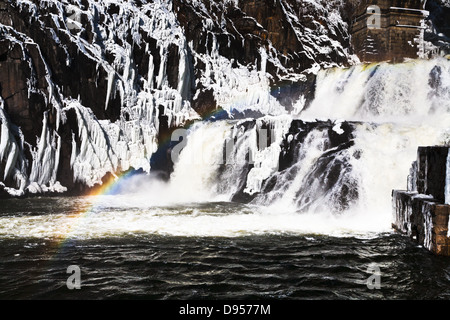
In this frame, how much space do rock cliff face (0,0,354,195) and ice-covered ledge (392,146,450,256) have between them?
15.3 meters

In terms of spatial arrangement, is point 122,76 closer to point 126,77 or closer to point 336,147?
point 126,77

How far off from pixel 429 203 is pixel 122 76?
17.9 metres

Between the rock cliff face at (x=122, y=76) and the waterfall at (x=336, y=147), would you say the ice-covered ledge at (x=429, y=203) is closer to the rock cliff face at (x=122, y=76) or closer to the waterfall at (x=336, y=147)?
the waterfall at (x=336, y=147)

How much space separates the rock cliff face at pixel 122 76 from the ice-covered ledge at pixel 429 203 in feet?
50.1

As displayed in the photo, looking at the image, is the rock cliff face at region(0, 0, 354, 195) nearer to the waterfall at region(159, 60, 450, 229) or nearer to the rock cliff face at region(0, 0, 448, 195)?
the rock cliff face at region(0, 0, 448, 195)

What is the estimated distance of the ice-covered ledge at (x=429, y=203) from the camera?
827 centimetres

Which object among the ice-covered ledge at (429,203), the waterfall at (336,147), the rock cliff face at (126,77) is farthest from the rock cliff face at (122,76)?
the ice-covered ledge at (429,203)

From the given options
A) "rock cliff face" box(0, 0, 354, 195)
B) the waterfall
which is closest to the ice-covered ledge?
the waterfall

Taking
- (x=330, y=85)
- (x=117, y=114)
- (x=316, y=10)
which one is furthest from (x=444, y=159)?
(x=316, y=10)

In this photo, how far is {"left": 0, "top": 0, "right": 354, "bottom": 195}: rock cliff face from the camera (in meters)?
18.8

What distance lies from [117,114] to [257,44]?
13601mm

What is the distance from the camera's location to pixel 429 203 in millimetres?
8602

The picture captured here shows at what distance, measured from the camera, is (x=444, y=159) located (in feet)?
28.8
